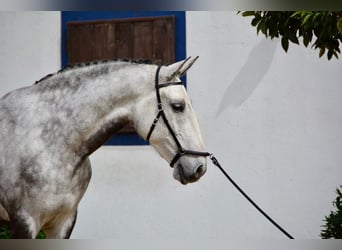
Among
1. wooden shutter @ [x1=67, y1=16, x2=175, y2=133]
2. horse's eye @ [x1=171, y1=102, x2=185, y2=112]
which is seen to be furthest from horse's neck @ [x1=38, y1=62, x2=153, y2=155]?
wooden shutter @ [x1=67, y1=16, x2=175, y2=133]

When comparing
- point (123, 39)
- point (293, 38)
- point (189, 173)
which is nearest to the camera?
point (189, 173)

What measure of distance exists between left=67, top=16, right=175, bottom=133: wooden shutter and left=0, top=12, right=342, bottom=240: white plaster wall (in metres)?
0.16

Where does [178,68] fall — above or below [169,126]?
above

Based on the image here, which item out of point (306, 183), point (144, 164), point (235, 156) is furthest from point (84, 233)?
point (306, 183)

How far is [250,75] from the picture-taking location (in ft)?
15.5

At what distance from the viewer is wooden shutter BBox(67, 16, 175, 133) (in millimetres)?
4758

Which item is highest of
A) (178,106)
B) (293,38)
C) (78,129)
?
(293,38)

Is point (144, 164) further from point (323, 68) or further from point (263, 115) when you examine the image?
point (323, 68)

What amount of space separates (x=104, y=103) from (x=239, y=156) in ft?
6.02

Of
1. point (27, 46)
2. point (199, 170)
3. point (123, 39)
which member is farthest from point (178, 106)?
point (27, 46)

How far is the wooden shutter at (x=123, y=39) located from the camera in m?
4.76

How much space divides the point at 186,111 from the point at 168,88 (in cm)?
12

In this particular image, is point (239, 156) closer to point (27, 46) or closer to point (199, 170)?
point (27, 46)

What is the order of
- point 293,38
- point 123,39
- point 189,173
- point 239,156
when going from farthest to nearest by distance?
point 123,39
point 239,156
point 293,38
point 189,173
